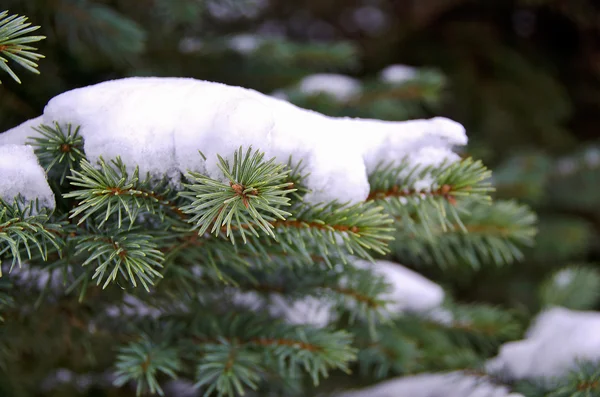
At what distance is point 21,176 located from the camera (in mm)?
503

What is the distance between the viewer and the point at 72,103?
0.55m

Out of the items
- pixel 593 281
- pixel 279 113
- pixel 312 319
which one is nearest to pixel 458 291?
pixel 593 281

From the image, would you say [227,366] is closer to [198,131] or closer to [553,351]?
[198,131]

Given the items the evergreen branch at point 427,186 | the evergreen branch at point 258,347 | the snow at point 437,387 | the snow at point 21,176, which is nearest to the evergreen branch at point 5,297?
the snow at point 21,176

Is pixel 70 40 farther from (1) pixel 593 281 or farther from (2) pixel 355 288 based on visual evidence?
(1) pixel 593 281

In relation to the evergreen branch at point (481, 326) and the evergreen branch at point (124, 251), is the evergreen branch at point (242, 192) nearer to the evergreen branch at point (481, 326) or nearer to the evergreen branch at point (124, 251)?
the evergreen branch at point (124, 251)

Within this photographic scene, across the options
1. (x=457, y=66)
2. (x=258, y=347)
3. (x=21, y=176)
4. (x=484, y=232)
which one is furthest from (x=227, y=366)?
(x=457, y=66)

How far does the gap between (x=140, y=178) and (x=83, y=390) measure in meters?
0.51

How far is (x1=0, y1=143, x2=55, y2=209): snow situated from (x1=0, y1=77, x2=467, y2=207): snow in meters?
0.05

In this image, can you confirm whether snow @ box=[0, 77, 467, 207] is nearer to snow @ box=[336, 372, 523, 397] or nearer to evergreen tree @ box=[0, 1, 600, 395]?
evergreen tree @ box=[0, 1, 600, 395]

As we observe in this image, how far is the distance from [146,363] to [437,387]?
481mm

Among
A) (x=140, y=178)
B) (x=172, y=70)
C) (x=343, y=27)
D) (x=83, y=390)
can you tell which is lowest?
(x=83, y=390)

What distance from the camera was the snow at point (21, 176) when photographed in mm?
502

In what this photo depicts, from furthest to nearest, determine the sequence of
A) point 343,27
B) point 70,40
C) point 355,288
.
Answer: point 343,27, point 70,40, point 355,288
